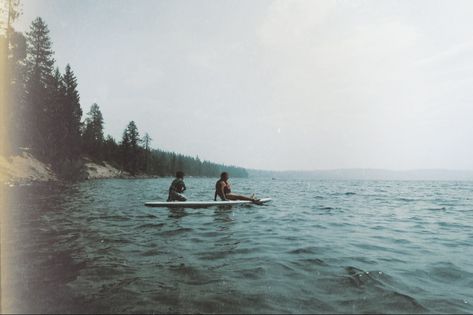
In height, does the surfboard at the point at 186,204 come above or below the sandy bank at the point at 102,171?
below

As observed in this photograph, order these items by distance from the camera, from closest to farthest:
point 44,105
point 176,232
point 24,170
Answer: point 176,232
point 24,170
point 44,105

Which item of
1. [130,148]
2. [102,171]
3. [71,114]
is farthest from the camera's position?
[130,148]

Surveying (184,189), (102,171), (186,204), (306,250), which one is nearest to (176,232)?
(306,250)

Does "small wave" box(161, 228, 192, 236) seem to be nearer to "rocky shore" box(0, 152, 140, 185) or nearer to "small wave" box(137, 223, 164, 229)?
"small wave" box(137, 223, 164, 229)

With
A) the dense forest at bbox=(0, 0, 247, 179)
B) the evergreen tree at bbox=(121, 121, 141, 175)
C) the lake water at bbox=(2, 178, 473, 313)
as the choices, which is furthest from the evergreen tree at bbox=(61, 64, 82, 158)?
the lake water at bbox=(2, 178, 473, 313)

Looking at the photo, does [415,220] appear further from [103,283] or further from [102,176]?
[102,176]

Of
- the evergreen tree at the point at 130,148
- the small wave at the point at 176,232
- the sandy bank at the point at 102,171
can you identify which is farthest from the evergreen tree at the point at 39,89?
the small wave at the point at 176,232

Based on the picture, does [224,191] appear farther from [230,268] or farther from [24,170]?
[24,170]

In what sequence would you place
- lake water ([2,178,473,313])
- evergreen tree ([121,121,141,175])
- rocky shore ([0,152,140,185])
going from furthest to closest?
evergreen tree ([121,121,141,175]) < rocky shore ([0,152,140,185]) < lake water ([2,178,473,313])


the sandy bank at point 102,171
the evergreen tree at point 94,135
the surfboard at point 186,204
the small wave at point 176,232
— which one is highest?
the evergreen tree at point 94,135

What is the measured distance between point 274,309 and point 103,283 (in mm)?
3109

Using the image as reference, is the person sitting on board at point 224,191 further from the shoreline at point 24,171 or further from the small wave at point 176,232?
the shoreline at point 24,171

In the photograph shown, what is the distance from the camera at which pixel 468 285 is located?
673 centimetres

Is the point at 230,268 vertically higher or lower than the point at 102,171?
lower
